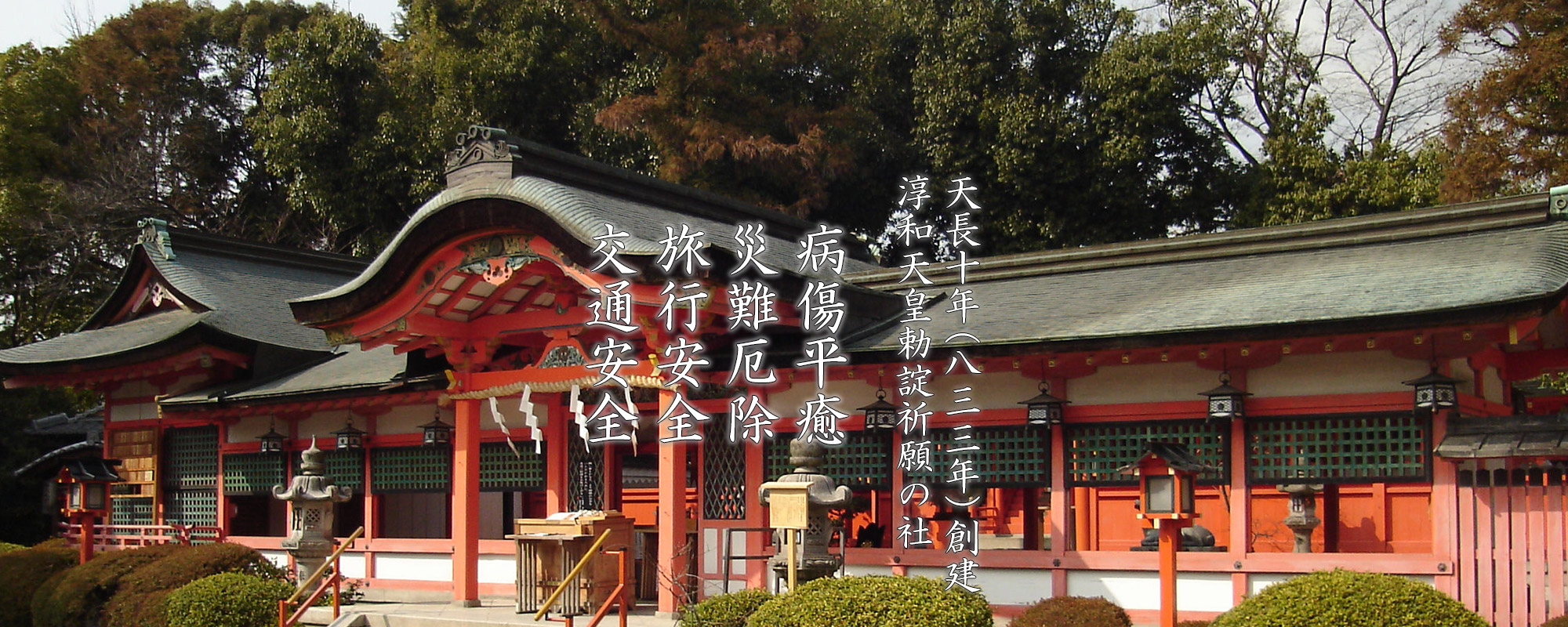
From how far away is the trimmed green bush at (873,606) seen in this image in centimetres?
948

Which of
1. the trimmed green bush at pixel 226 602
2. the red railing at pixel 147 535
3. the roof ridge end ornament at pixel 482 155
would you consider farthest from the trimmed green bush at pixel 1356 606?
the red railing at pixel 147 535

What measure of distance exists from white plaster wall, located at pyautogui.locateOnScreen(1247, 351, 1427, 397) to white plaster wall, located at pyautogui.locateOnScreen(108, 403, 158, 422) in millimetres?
15313

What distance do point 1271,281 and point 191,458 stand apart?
1492cm

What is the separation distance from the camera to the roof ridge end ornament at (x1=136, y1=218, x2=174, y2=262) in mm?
20941

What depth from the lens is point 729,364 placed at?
1340cm

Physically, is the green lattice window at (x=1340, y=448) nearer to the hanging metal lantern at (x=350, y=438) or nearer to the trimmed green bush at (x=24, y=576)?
the hanging metal lantern at (x=350, y=438)

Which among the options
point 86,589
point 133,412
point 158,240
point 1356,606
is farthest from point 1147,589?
point 158,240

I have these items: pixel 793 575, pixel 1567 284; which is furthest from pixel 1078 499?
pixel 1567 284

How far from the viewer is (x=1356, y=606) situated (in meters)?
8.07

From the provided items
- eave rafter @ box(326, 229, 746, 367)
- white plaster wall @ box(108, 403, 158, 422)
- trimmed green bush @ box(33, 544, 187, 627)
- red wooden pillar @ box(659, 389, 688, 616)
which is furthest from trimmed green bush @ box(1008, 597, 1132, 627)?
white plaster wall @ box(108, 403, 158, 422)

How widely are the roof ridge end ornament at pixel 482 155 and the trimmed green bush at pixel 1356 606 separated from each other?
7.97m

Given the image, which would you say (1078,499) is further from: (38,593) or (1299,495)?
(38,593)

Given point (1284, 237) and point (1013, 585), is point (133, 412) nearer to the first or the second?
point (1013, 585)

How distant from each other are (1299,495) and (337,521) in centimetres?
1342
